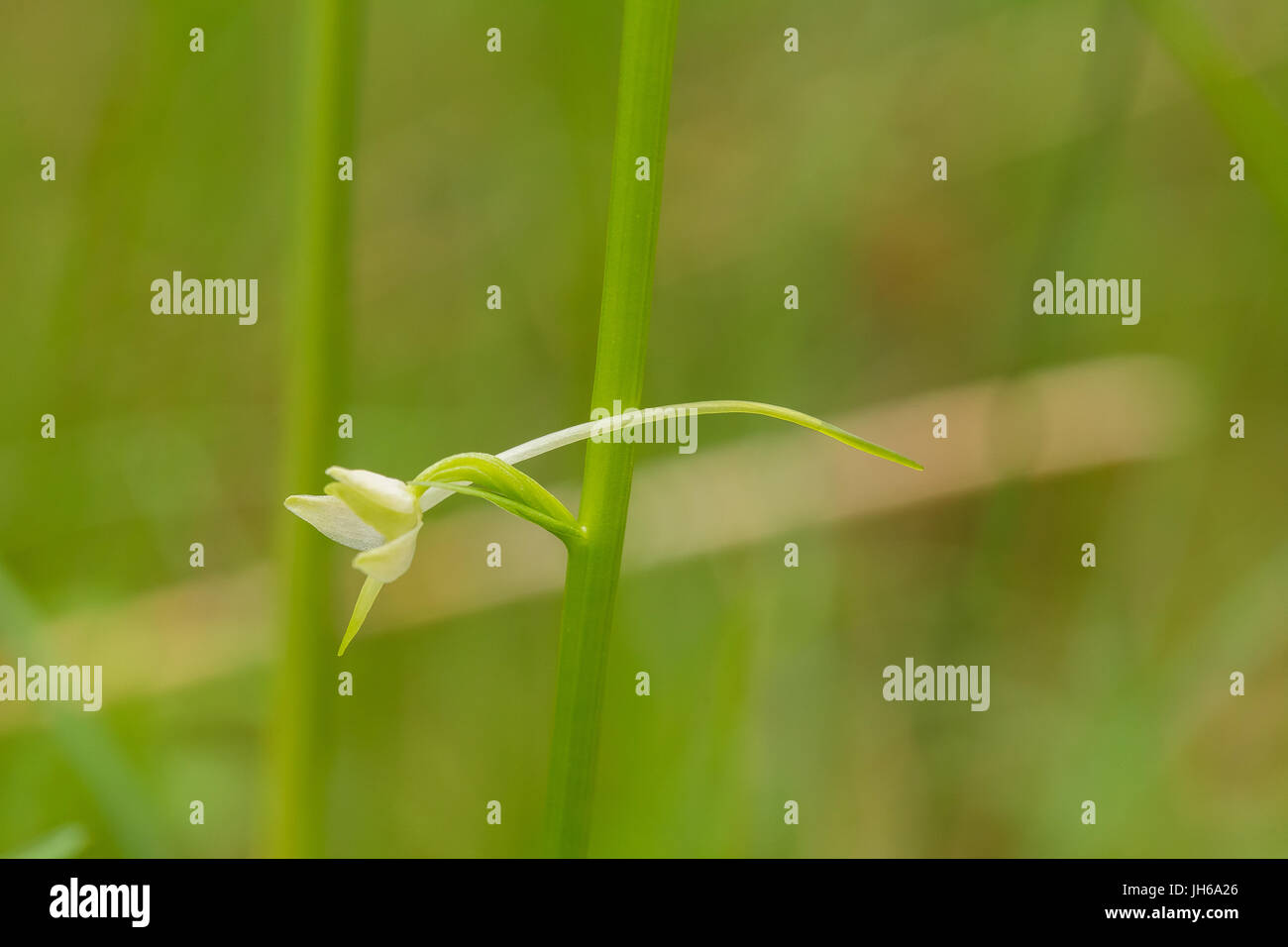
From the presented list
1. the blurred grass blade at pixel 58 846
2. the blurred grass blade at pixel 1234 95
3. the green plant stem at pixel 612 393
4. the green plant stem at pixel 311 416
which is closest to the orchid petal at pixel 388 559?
the green plant stem at pixel 612 393

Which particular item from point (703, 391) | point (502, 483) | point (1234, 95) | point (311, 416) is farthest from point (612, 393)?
point (703, 391)

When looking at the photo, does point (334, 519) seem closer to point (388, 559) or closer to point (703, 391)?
point (388, 559)

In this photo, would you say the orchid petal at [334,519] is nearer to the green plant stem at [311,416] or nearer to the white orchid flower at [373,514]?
the white orchid flower at [373,514]

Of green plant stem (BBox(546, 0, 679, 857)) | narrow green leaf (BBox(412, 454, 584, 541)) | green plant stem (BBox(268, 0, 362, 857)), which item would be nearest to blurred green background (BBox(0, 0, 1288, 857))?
green plant stem (BBox(268, 0, 362, 857))

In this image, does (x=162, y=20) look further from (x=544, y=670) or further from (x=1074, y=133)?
(x=1074, y=133)

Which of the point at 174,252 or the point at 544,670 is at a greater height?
the point at 174,252

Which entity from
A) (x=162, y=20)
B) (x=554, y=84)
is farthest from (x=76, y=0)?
(x=554, y=84)
